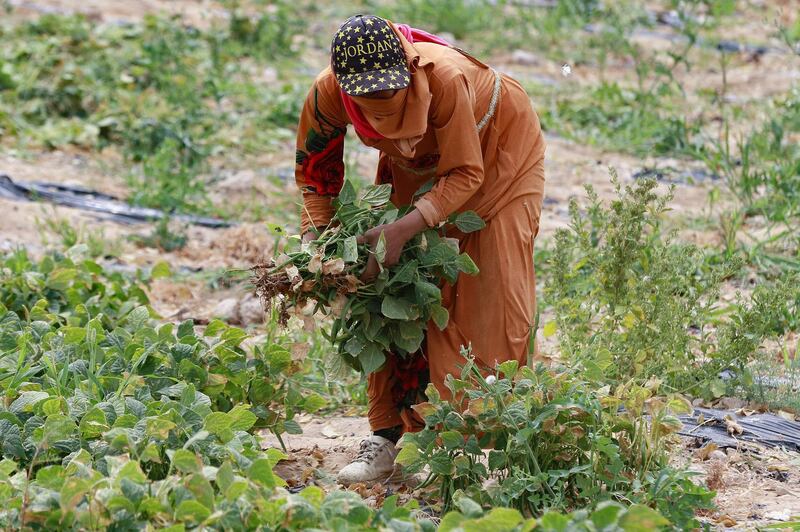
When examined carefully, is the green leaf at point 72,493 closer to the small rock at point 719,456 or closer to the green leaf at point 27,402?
the green leaf at point 27,402

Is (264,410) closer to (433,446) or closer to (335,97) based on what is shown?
(433,446)

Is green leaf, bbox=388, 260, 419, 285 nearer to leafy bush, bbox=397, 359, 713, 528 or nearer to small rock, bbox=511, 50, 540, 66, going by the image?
leafy bush, bbox=397, 359, 713, 528

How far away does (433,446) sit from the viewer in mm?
2936

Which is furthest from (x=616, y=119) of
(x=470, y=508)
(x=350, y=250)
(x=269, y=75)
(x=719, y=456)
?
(x=470, y=508)

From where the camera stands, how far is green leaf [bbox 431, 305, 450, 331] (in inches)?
127

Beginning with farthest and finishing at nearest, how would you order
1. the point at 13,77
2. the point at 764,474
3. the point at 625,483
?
1. the point at 13,77
2. the point at 764,474
3. the point at 625,483

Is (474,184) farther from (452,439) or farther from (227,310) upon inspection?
(227,310)

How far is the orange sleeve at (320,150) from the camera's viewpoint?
10.4 ft

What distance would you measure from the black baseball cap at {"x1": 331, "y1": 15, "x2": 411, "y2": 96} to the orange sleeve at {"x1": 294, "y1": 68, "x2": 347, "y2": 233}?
0.73 ft

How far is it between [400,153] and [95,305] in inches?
65.1

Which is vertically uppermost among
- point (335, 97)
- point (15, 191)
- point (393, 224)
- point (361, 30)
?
point (361, 30)

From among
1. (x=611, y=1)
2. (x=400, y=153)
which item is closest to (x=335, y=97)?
(x=400, y=153)

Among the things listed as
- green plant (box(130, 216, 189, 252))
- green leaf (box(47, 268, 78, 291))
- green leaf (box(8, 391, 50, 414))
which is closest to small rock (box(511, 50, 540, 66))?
green plant (box(130, 216, 189, 252))

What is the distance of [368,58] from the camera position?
2871 millimetres
